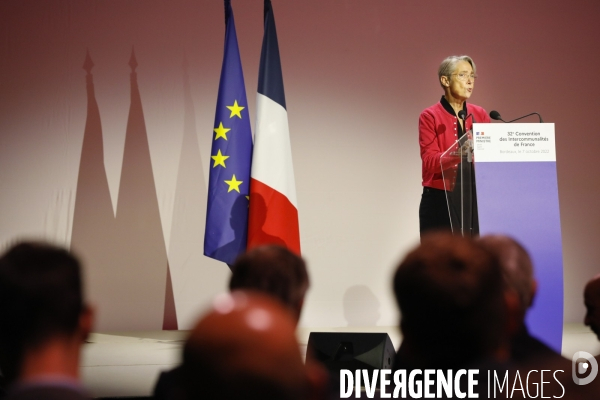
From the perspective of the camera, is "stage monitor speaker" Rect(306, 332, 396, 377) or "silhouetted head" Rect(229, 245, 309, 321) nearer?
"silhouetted head" Rect(229, 245, 309, 321)

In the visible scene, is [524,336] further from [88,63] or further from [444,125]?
[88,63]

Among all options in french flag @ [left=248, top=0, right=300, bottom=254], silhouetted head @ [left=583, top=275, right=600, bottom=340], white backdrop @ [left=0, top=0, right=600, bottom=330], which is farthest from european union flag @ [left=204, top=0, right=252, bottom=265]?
silhouetted head @ [left=583, top=275, right=600, bottom=340]

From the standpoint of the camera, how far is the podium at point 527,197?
3434 millimetres

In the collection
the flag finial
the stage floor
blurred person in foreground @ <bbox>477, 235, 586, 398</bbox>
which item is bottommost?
the stage floor

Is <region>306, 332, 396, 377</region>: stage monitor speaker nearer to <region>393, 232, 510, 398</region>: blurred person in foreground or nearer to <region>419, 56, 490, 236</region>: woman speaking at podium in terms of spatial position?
<region>419, 56, 490, 236</region>: woman speaking at podium

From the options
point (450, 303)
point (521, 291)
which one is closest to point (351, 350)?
point (521, 291)

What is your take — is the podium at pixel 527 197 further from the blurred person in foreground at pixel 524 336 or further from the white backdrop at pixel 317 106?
the white backdrop at pixel 317 106

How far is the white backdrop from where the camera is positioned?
5551 millimetres

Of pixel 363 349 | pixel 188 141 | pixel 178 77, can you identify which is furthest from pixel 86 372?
pixel 178 77

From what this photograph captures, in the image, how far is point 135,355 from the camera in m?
4.25

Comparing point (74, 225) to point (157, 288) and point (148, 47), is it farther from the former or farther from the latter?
point (148, 47)

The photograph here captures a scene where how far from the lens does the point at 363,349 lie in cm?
291

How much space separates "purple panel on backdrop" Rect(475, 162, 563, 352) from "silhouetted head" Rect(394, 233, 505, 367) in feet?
8.05

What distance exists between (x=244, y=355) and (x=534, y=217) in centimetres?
311
